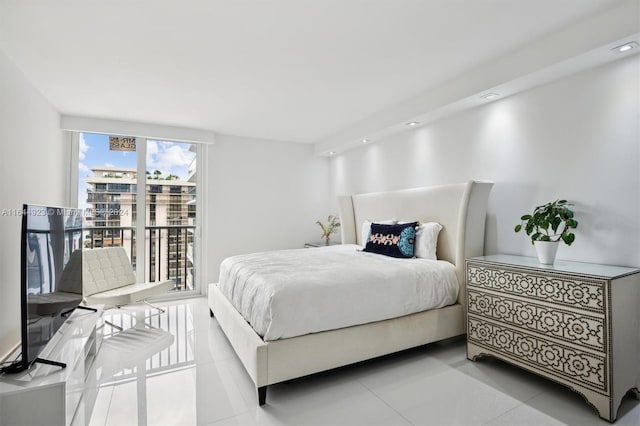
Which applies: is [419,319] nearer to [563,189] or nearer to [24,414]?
[563,189]

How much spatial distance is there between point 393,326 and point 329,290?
672mm

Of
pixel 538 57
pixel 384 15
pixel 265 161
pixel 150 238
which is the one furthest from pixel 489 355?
pixel 150 238

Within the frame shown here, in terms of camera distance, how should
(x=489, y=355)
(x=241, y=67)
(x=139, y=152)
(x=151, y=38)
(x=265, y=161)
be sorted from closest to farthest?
(x=151, y=38)
(x=489, y=355)
(x=241, y=67)
(x=139, y=152)
(x=265, y=161)

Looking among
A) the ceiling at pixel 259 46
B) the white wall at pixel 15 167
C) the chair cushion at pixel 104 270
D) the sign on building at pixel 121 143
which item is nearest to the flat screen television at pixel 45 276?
the white wall at pixel 15 167

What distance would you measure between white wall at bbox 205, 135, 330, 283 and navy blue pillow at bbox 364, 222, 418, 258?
2074 mm

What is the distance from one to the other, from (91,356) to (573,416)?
3453mm

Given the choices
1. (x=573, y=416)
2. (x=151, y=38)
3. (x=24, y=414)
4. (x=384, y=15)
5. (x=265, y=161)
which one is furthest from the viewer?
(x=265, y=161)

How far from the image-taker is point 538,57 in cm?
244

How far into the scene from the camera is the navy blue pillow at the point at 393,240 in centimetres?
336

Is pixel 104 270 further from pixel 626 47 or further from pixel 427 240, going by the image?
pixel 626 47

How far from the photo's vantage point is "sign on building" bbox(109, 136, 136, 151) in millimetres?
4488

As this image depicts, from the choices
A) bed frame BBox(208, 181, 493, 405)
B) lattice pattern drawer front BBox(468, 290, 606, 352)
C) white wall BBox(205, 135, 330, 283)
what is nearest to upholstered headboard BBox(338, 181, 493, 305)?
bed frame BBox(208, 181, 493, 405)

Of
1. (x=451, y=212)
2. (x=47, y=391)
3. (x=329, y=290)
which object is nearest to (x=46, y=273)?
(x=47, y=391)

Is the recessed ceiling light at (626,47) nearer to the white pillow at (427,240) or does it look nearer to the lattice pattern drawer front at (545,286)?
→ the lattice pattern drawer front at (545,286)
